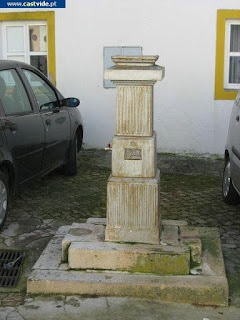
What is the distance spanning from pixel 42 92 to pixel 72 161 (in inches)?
51.0

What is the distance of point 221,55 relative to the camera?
8852mm

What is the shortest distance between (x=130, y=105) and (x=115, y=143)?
1.07 feet

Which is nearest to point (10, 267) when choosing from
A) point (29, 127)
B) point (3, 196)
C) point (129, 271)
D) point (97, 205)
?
point (3, 196)

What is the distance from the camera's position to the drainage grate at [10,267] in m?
4.38

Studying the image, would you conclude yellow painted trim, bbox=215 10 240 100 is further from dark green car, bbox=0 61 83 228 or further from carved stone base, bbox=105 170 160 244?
carved stone base, bbox=105 170 160 244

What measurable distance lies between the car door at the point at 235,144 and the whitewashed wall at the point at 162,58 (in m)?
2.80

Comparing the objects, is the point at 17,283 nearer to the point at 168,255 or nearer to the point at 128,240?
the point at 128,240

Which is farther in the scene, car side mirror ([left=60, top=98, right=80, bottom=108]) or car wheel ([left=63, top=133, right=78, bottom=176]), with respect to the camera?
car wheel ([left=63, top=133, right=78, bottom=176])

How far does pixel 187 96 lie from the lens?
358 inches

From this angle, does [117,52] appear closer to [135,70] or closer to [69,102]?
[69,102]

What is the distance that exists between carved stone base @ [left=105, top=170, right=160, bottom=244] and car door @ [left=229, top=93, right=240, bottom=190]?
161cm

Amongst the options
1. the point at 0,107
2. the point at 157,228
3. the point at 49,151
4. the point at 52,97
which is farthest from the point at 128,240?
the point at 52,97

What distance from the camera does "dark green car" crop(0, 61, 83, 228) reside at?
5.36m

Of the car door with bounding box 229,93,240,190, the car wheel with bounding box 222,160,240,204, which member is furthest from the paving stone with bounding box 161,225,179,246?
the car wheel with bounding box 222,160,240,204
